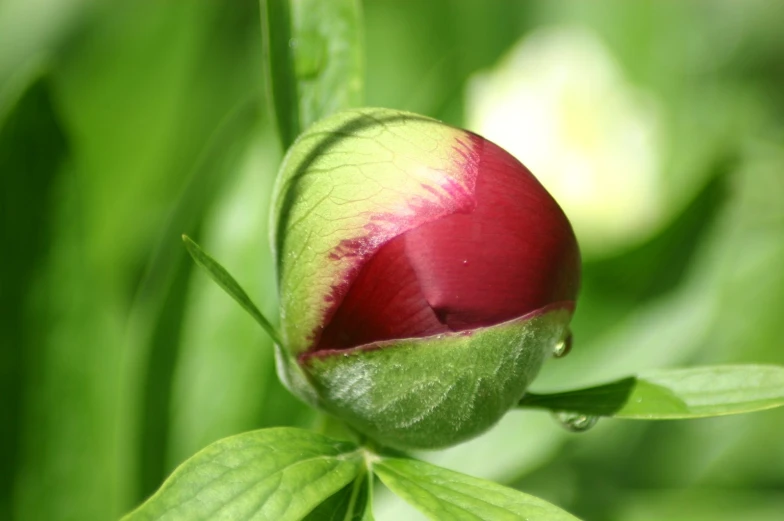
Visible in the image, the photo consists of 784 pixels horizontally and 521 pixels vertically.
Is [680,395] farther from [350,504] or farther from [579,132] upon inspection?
[579,132]

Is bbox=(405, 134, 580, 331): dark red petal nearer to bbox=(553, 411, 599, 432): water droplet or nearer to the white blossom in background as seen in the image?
bbox=(553, 411, 599, 432): water droplet

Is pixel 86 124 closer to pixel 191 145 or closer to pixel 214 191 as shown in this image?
pixel 191 145

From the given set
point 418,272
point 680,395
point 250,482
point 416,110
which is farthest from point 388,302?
point 416,110

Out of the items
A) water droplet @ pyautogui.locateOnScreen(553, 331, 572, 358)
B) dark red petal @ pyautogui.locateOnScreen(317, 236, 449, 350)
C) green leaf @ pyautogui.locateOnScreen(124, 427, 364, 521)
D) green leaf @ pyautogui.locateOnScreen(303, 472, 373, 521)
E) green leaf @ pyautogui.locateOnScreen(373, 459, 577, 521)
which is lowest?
green leaf @ pyautogui.locateOnScreen(303, 472, 373, 521)

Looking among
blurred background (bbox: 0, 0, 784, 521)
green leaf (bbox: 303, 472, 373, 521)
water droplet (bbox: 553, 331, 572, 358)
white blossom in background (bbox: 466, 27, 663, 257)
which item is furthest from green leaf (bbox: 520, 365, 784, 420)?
white blossom in background (bbox: 466, 27, 663, 257)

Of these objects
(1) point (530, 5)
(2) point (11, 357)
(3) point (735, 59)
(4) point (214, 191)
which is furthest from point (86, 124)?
(3) point (735, 59)

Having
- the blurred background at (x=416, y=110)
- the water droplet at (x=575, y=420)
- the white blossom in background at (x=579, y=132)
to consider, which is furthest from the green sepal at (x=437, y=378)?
the white blossom in background at (x=579, y=132)

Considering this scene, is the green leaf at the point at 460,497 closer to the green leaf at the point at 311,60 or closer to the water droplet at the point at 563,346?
the water droplet at the point at 563,346
